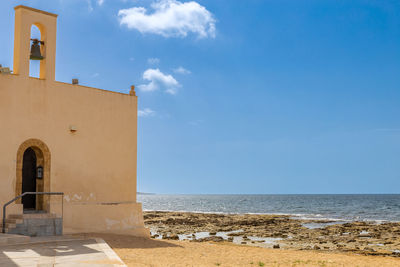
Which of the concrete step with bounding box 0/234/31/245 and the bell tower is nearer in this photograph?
the concrete step with bounding box 0/234/31/245

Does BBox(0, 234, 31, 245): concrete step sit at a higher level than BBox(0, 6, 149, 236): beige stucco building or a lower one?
lower

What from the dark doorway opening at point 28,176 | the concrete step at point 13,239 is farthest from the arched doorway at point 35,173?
the concrete step at point 13,239

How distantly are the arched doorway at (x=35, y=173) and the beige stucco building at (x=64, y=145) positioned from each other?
0.09 feet

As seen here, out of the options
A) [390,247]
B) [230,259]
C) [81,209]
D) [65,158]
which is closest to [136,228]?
[81,209]

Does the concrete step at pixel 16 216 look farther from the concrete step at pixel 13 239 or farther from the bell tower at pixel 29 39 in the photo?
the bell tower at pixel 29 39

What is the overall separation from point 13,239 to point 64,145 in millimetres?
3917

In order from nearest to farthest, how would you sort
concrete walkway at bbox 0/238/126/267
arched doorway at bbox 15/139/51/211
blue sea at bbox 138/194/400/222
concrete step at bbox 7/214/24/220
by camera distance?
concrete walkway at bbox 0/238/126/267 → concrete step at bbox 7/214/24/220 → arched doorway at bbox 15/139/51/211 → blue sea at bbox 138/194/400/222

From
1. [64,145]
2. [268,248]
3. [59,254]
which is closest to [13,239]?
[59,254]

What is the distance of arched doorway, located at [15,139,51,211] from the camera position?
13.4 meters

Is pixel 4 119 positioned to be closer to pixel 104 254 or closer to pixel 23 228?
pixel 23 228

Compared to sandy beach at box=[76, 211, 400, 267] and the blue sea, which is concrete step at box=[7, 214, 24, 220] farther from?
the blue sea

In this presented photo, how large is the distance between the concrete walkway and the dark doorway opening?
8.79 ft

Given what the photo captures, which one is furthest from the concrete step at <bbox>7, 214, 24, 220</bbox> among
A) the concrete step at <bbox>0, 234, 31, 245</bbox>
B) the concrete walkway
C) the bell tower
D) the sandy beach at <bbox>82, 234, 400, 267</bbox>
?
the bell tower

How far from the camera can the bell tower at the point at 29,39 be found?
13.0m
